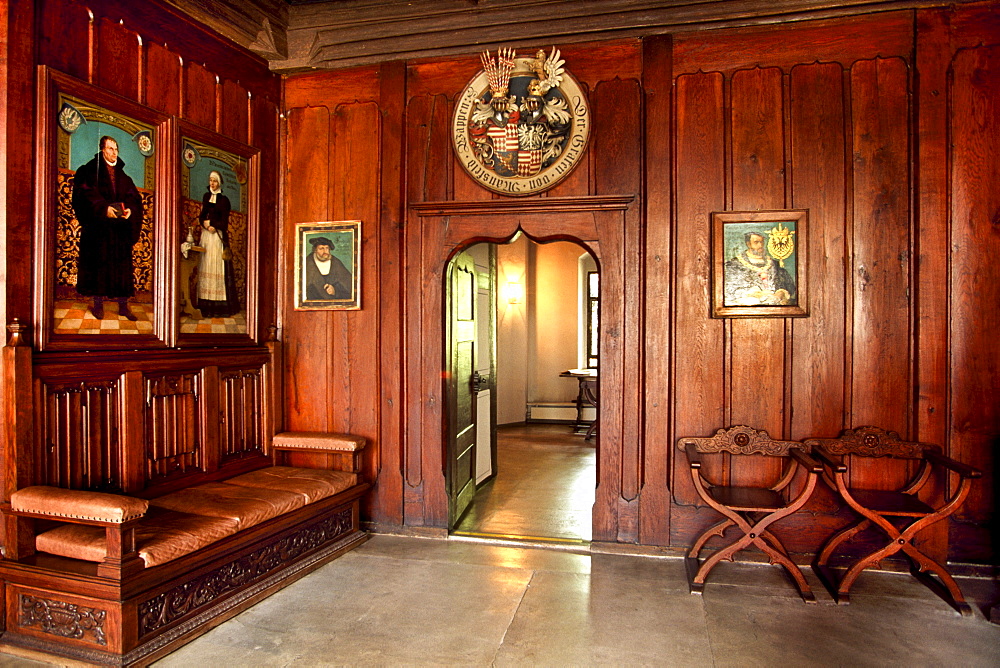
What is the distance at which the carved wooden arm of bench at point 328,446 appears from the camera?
4.77 metres

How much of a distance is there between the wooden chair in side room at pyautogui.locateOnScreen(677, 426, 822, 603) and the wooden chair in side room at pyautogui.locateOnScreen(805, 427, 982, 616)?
176mm

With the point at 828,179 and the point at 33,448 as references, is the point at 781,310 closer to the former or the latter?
the point at 828,179

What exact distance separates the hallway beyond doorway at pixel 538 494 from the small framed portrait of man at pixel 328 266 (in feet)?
6.78

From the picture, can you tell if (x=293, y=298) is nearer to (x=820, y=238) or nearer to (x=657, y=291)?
(x=657, y=291)

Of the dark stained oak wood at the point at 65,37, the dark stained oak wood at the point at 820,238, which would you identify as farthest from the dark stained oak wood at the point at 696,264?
the dark stained oak wood at the point at 65,37

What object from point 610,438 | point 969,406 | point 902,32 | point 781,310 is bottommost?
A: point 610,438

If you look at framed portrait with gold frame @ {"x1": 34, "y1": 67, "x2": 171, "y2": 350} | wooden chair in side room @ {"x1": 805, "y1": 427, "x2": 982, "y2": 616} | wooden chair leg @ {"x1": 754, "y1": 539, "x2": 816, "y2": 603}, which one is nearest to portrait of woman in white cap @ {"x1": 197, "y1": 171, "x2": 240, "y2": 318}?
framed portrait with gold frame @ {"x1": 34, "y1": 67, "x2": 171, "y2": 350}

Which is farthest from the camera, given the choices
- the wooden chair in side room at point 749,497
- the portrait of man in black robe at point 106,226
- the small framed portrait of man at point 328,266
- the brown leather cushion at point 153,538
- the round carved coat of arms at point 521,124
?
the small framed portrait of man at point 328,266

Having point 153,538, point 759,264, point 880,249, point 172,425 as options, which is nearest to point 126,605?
point 153,538

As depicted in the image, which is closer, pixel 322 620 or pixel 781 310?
pixel 322 620

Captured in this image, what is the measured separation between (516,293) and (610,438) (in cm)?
683

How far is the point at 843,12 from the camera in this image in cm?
422

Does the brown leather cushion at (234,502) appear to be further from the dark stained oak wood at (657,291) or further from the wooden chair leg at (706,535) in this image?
the wooden chair leg at (706,535)

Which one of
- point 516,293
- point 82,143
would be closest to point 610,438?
point 82,143
